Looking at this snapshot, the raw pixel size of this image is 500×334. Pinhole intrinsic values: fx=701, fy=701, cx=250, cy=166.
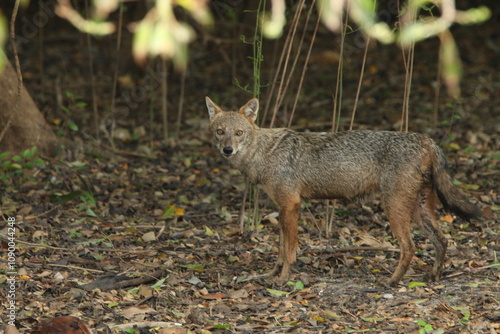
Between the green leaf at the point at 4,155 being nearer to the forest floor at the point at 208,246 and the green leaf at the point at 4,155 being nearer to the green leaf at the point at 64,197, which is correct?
the forest floor at the point at 208,246

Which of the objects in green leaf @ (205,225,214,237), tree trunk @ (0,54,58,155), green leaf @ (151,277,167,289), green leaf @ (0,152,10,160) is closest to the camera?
green leaf @ (151,277,167,289)

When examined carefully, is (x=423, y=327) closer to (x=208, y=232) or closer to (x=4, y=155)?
(x=208, y=232)

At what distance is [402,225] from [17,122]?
5.68 m

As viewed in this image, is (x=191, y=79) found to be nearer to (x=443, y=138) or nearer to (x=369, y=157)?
(x=443, y=138)

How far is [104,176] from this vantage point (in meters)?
9.85

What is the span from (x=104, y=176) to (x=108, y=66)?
6.10 meters

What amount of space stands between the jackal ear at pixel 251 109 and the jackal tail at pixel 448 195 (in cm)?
190

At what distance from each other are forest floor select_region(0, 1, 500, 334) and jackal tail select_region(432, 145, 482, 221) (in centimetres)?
59

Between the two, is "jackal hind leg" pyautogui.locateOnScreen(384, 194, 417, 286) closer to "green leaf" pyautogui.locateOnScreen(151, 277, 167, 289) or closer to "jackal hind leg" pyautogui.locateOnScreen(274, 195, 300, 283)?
"jackal hind leg" pyautogui.locateOnScreen(274, 195, 300, 283)

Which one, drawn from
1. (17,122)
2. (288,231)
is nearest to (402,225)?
(288,231)

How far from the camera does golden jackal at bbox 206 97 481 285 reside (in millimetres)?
6504

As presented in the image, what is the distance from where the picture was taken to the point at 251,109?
24.2 feet

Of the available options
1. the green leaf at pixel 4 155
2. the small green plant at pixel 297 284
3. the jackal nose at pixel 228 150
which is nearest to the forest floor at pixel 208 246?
the small green plant at pixel 297 284

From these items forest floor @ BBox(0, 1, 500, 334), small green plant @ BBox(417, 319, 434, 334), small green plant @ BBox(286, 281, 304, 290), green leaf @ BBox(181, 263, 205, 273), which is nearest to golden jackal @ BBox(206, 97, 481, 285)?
small green plant @ BBox(286, 281, 304, 290)
